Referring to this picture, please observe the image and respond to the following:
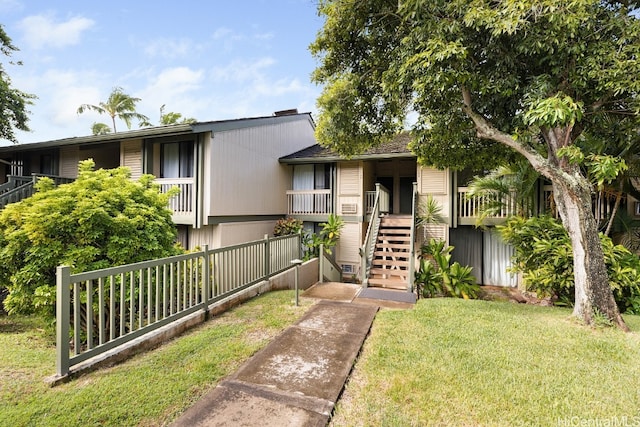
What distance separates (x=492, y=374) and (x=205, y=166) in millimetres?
8330

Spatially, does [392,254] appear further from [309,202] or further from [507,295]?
[309,202]

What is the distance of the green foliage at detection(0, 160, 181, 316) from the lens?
14.4 feet

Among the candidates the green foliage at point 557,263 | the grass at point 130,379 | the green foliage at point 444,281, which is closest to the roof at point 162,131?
the grass at point 130,379

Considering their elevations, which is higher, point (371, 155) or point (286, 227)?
point (371, 155)

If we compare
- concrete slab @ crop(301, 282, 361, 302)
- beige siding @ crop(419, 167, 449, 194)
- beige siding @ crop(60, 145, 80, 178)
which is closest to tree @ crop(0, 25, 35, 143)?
beige siding @ crop(60, 145, 80, 178)

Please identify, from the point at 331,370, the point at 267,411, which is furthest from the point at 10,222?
the point at 331,370

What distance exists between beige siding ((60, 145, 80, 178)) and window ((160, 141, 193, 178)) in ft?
15.1

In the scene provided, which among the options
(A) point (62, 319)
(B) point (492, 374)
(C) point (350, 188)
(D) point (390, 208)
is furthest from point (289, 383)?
(D) point (390, 208)

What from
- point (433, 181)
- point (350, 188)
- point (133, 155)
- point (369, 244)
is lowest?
point (369, 244)

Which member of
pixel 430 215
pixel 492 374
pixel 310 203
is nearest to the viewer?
pixel 492 374

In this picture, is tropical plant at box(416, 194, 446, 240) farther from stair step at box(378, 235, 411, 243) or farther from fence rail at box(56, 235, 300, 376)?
→ fence rail at box(56, 235, 300, 376)

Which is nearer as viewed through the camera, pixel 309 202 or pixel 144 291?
pixel 144 291

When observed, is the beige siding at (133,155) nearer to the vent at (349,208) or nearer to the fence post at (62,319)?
the vent at (349,208)

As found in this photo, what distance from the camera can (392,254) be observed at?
8.88 meters
